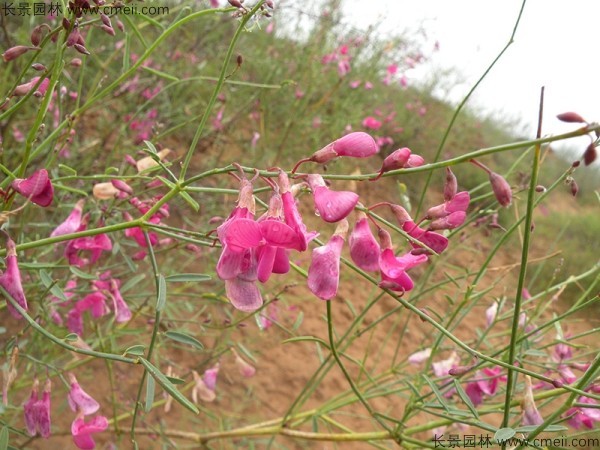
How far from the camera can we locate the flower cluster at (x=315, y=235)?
666 millimetres

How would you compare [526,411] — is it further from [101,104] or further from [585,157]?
[101,104]

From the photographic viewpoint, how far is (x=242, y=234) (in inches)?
25.8

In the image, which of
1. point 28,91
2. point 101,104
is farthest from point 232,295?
point 101,104

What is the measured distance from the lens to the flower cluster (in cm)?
67

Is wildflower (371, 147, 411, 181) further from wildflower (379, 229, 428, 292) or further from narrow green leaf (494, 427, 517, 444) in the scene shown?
narrow green leaf (494, 427, 517, 444)

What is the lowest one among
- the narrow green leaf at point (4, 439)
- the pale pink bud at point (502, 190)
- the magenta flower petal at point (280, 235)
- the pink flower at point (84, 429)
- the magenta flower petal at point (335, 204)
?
the pink flower at point (84, 429)

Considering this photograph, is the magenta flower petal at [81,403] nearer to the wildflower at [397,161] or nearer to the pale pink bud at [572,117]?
the wildflower at [397,161]

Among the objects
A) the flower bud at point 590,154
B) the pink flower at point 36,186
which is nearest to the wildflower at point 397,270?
the flower bud at point 590,154

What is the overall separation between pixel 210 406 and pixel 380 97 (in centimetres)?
384

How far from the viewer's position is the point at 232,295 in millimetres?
694

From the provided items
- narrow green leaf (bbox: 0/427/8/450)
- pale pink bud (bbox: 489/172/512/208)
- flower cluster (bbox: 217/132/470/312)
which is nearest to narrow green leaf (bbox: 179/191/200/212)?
flower cluster (bbox: 217/132/470/312)

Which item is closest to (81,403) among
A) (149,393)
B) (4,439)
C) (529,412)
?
(4,439)

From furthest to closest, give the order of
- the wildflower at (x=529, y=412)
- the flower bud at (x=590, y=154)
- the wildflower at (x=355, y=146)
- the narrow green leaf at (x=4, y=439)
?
1. the wildflower at (x=529, y=412)
2. the narrow green leaf at (x=4, y=439)
3. the wildflower at (x=355, y=146)
4. the flower bud at (x=590, y=154)

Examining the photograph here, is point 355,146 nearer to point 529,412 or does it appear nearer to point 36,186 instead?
point 36,186
